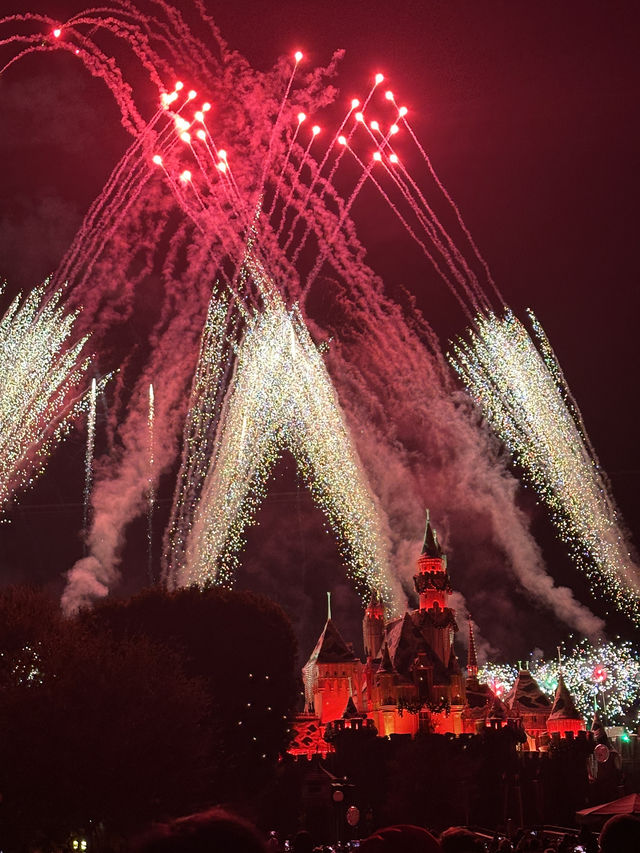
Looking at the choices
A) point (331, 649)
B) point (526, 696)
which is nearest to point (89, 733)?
point (331, 649)

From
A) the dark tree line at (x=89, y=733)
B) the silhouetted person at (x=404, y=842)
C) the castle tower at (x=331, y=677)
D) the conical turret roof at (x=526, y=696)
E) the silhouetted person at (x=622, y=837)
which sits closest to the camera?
the silhouetted person at (x=404, y=842)

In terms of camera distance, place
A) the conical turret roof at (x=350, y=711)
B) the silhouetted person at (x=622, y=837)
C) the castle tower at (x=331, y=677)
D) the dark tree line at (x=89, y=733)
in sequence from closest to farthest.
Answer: the silhouetted person at (x=622, y=837) → the dark tree line at (x=89, y=733) → the conical turret roof at (x=350, y=711) → the castle tower at (x=331, y=677)

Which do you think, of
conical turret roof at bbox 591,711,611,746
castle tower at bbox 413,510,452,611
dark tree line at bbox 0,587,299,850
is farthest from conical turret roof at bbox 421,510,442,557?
dark tree line at bbox 0,587,299,850

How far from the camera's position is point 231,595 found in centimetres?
6241

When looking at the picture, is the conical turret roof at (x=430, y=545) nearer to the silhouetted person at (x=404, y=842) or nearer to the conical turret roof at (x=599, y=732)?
the conical turret roof at (x=599, y=732)

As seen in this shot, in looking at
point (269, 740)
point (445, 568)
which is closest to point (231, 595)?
point (269, 740)

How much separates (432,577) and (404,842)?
90.1 m

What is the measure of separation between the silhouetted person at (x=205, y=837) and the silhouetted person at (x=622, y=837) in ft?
9.81

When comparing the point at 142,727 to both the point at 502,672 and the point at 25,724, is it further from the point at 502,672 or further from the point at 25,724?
the point at 502,672

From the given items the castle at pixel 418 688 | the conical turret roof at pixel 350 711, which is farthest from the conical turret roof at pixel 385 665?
the conical turret roof at pixel 350 711

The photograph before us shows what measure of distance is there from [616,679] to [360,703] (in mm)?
29529

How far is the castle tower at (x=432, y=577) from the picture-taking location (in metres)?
94.1

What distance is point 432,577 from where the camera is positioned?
310 ft

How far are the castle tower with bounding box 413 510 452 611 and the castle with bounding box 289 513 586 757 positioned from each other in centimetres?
10
